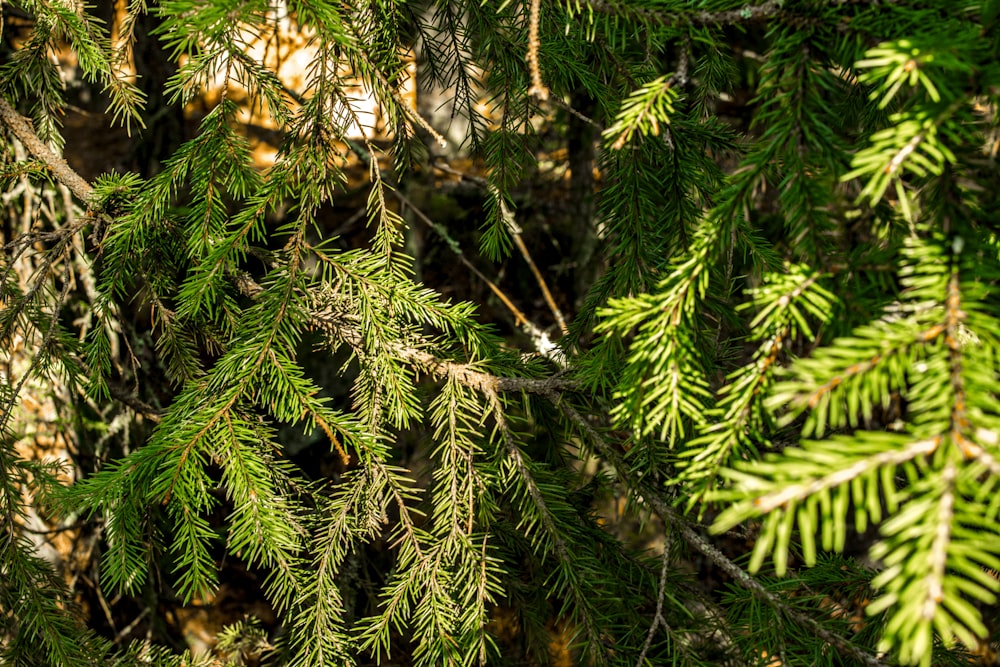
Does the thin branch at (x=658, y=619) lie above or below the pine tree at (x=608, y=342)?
below

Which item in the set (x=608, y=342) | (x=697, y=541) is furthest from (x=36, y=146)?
(x=697, y=541)

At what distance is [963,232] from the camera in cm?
76

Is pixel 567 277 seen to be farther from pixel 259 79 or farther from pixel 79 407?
pixel 259 79

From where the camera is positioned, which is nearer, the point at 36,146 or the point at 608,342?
the point at 608,342

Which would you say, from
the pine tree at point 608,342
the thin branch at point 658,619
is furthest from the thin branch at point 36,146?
the thin branch at point 658,619

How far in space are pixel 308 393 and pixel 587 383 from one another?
535 mm

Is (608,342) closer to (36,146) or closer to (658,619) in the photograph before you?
(658,619)

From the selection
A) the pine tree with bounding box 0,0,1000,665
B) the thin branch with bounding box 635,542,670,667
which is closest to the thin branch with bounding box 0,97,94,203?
the pine tree with bounding box 0,0,1000,665

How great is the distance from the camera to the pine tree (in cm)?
72

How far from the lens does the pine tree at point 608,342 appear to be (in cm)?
72

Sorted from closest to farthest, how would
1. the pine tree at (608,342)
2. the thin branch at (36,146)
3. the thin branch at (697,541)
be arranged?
the pine tree at (608,342) < the thin branch at (697,541) < the thin branch at (36,146)

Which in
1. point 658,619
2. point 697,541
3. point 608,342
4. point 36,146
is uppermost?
point 36,146

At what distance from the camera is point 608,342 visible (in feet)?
3.71

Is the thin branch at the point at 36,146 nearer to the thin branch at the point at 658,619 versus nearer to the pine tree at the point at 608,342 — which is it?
the pine tree at the point at 608,342
